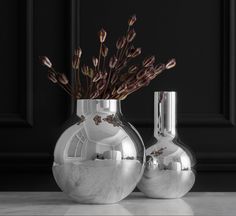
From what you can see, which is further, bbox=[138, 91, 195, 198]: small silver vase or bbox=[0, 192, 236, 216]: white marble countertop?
bbox=[138, 91, 195, 198]: small silver vase

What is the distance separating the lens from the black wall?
1094mm

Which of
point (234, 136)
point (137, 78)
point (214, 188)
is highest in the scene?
point (137, 78)

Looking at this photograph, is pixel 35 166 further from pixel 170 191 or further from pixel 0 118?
pixel 170 191

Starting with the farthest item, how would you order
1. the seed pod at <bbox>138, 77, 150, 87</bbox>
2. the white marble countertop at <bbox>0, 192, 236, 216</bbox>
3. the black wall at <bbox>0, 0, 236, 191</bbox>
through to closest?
the black wall at <bbox>0, 0, 236, 191</bbox>, the seed pod at <bbox>138, 77, 150, 87</bbox>, the white marble countertop at <bbox>0, 192, 236, 216</bbox>

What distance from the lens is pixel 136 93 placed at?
1104 mm

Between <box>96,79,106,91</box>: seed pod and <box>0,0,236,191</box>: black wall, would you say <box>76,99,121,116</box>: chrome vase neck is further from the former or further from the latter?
<box>0,0,236,191</box>: black wall

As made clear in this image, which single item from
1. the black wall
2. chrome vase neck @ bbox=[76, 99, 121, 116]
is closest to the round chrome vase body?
chrome vase neck @ bbox=[76, 99, 121, 116]

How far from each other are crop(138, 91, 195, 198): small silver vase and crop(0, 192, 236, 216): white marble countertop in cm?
2

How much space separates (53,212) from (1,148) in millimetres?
350

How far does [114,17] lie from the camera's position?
1110mm

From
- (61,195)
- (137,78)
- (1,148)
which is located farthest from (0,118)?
(137,78)

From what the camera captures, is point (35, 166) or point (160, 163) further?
point (35, 166)

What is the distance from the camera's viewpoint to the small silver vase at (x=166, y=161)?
915 mm

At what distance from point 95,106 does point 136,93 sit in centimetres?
25
